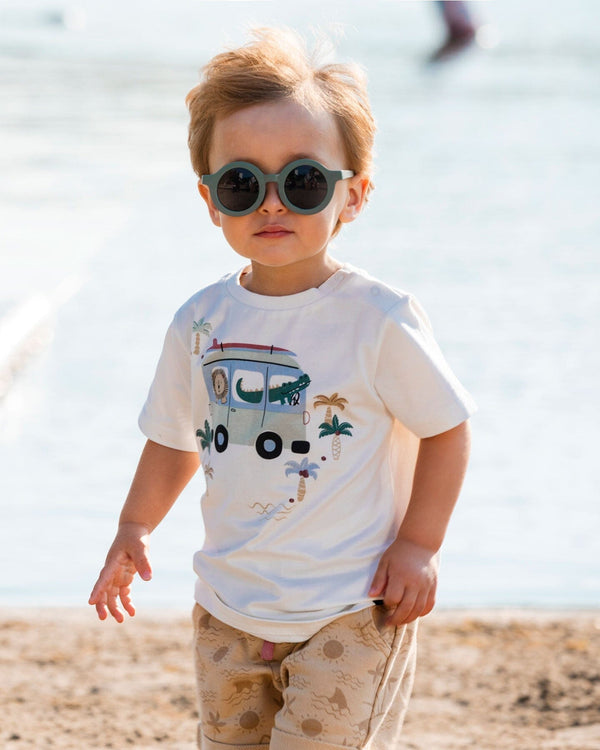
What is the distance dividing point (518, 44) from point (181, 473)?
29.1 metres

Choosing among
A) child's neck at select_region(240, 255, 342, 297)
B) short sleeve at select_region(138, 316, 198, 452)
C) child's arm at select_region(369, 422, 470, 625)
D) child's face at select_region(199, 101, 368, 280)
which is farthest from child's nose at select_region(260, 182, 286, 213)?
child's arm at select_region(369, 422, 470, 625)

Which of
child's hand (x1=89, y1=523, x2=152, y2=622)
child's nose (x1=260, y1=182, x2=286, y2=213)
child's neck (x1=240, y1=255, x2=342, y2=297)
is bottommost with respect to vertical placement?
child's hand (x1=89, y1=523, x2=152, y2=622)

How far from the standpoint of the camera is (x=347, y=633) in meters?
2.26

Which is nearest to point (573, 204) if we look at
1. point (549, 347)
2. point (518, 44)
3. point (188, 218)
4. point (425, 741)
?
point (188, 218)

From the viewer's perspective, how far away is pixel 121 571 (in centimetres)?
246

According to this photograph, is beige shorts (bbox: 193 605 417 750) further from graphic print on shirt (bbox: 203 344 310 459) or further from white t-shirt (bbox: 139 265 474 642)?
graphic print on shirt (bbox: 203 344 310 459)

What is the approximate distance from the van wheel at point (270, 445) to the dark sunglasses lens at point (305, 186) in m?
0.41

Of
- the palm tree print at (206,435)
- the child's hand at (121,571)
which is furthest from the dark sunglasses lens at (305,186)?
the child's hand at (121,571)

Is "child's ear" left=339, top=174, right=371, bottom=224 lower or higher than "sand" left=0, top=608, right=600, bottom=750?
higher

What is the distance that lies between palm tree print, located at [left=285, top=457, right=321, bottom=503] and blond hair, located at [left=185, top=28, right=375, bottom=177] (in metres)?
0.55

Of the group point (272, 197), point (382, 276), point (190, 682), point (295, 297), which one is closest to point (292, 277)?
point (295, 297)

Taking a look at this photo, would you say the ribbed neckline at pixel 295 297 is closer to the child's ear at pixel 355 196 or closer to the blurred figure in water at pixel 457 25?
the child's ear at pixel 355 196

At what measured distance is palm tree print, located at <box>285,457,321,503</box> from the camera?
2270 mm

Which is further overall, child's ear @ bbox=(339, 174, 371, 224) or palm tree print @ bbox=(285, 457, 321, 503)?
child's ear @ bbox=(339, 174, 371, 224)
